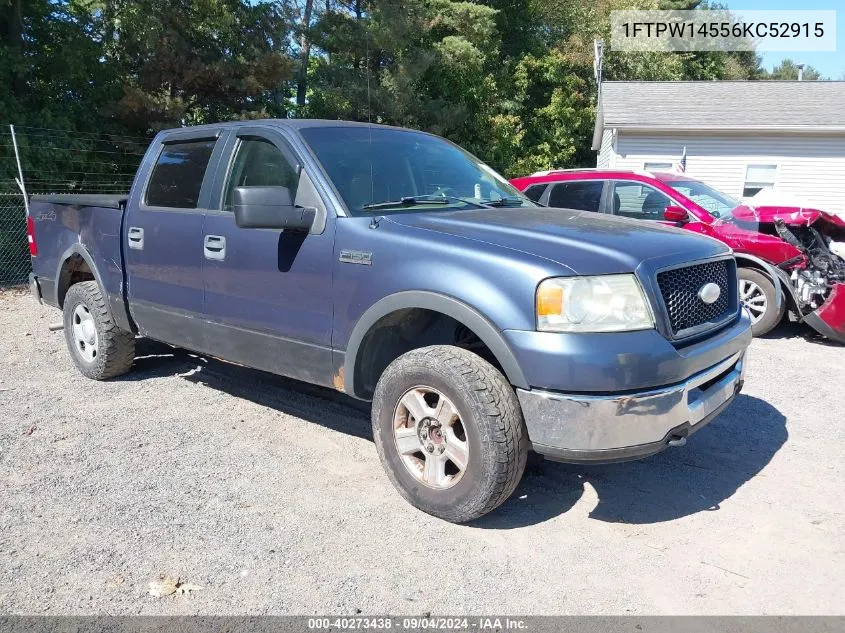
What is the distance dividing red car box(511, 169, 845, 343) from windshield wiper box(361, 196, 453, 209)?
13.6 feet

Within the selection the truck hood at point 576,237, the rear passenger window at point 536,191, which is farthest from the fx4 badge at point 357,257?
the rear passenger window at point 536,191

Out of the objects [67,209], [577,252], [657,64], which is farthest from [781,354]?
[657,64]

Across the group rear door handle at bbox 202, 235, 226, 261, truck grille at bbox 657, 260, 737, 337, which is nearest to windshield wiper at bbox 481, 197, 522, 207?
truck grille at bbox 657, 260, 737, 337

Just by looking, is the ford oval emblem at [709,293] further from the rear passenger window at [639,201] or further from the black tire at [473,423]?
the rear passenger window at [639,201]

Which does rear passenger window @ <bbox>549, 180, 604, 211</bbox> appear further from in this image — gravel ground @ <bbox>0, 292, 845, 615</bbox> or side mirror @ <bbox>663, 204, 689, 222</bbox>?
gravel ground @ <bbox>0, 292, 845, 615</bbox>

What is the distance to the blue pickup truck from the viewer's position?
2971mm

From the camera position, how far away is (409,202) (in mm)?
3891

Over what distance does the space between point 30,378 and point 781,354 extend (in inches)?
274

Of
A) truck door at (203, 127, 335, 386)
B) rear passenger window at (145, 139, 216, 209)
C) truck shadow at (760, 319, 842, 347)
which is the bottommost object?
Answer: truck shadow at (760, 319, 842, 347)

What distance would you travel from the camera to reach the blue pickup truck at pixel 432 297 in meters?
2.97

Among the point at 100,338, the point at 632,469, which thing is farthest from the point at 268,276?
the point at 632,469

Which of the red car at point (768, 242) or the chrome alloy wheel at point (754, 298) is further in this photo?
the chrome alloy wheel at point (754, 298)

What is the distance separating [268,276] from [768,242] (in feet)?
18.4

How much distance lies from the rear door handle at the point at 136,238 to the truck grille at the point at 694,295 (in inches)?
140
